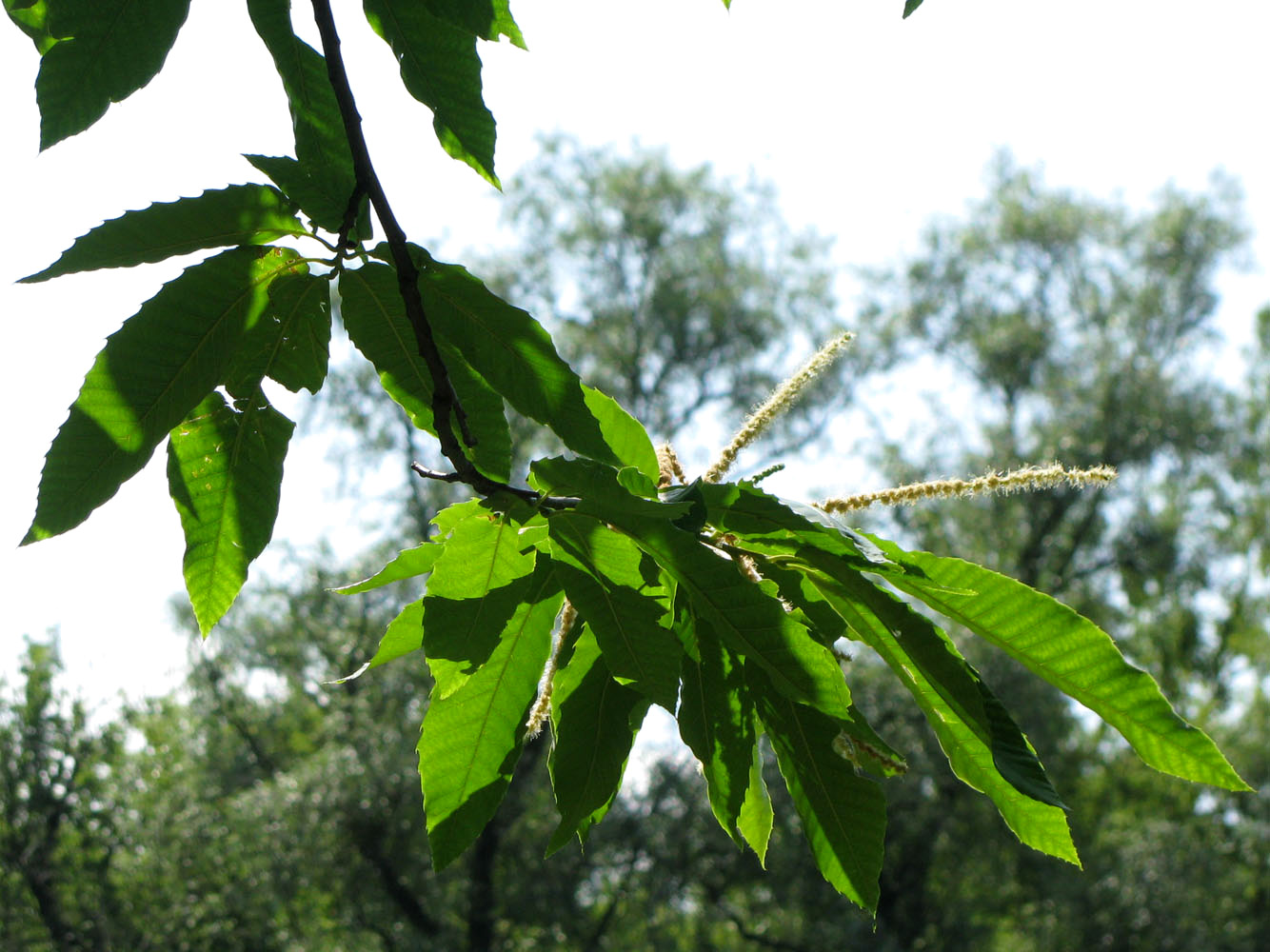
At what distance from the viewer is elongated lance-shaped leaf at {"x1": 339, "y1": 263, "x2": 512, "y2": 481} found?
1.03 meters

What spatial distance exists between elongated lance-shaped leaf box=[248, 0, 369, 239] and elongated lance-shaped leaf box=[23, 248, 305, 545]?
0.22ft

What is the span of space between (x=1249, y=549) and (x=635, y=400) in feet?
31.1

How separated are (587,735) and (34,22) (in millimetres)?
872

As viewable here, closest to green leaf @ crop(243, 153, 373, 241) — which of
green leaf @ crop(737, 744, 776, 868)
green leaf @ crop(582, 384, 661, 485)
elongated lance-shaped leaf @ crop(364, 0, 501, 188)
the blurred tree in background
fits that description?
elongated lance-shaped leaf @ crop(364, 0, 501, 188)

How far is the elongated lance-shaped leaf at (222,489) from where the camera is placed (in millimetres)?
1071

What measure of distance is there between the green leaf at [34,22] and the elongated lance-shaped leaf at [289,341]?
1.14ft

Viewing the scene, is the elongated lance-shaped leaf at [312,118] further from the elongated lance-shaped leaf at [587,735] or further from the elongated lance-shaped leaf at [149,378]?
the elongated lance-shaped leaf at [587,735]

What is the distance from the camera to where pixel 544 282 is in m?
17.3

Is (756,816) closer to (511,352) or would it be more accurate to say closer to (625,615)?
(625,615)

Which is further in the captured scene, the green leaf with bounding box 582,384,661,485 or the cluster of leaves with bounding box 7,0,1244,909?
the green leaf with bounding box 582,384,661,485

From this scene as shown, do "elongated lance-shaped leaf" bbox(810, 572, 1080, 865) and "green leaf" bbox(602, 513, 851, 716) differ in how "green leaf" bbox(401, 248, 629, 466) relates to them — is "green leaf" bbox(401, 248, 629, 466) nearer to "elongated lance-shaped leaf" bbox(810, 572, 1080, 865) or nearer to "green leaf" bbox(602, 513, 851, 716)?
"green leaf" bbox(602, 513, 851, 716)

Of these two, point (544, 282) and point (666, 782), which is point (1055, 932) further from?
point (544, 282)

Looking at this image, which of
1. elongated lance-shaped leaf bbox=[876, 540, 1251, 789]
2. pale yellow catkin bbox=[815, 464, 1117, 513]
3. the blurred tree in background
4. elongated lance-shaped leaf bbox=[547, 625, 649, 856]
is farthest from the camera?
the blurred tree in background

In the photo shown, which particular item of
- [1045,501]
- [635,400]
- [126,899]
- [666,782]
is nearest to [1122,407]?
[1045,501]
